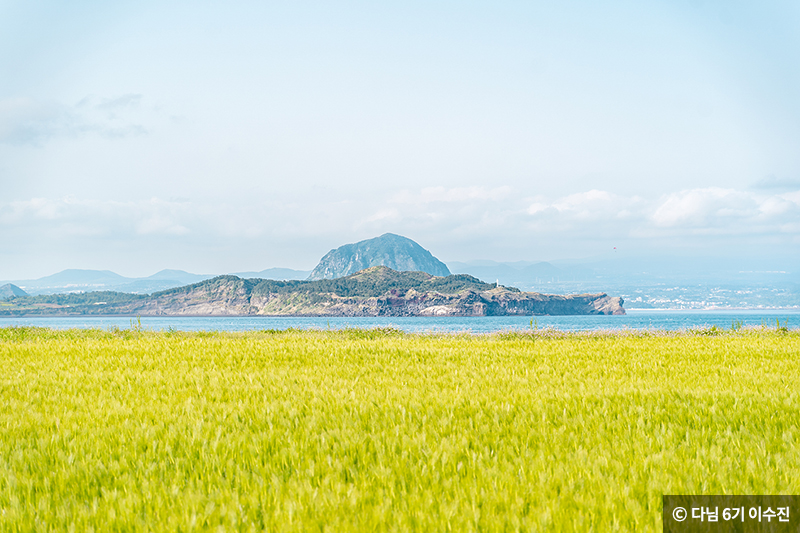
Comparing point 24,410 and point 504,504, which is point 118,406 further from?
point 504,504

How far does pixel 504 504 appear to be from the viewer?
154 inches

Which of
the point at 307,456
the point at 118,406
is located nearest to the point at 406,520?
the point at 307,456

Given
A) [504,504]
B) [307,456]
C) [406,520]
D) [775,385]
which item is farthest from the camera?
[775,385]

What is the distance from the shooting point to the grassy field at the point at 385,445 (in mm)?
3818

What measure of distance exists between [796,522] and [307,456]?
391 cm
